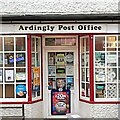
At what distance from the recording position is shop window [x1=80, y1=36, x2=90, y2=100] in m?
14.3

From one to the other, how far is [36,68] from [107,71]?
2.44 meters

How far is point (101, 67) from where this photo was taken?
14.1m

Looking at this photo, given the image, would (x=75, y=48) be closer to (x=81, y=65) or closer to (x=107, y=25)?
(x=81, y=65)

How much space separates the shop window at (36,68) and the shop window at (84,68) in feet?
4.82

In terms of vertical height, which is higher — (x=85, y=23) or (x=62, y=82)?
(x=85, y=23)

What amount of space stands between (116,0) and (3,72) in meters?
4.51

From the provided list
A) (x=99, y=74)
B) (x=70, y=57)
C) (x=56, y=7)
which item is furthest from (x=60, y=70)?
(x=56, y=7)

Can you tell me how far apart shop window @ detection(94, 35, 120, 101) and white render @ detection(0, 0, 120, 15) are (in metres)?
1.12

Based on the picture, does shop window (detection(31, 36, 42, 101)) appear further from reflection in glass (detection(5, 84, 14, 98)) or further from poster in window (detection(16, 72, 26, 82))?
reflection in glass (detection(5, 84, 14, 98))

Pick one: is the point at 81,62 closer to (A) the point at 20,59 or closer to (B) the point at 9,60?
(A) the point at 20,59

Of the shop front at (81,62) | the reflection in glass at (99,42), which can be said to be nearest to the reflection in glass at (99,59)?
the shop front at (81,62)

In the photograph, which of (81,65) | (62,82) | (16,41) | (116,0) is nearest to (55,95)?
(62,82)

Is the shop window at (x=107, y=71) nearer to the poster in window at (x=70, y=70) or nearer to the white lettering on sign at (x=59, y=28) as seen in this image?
the white lettering on sign at (x=59, y=28)

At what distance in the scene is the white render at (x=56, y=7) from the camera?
46.4 feet
